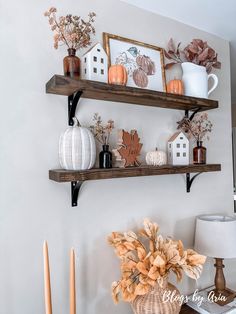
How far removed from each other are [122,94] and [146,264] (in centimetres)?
74

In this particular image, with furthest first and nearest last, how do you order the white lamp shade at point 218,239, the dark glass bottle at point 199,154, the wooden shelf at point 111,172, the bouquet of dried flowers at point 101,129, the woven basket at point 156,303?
the dark glass bottle at point 199,154, the white lamp shade at point 218,239, the bouquet of dried flowers at point 101,129, the woven basket at point 156,303, the wooden shelf at point 111,172

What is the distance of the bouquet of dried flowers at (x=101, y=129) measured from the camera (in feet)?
3.91

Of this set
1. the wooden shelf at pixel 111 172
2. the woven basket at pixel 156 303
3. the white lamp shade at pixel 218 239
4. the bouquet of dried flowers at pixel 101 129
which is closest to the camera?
the wooden shelf at pixel 111 172

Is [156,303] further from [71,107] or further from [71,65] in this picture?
[71,65]

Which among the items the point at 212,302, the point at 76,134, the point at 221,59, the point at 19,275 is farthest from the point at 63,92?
the point at 212,302

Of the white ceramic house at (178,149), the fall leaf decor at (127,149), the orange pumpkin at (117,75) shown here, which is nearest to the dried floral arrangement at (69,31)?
the orange pumpkin at (117,75)

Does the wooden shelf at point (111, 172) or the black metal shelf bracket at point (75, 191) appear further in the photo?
the black metal shelf bracket at point (75, 191)

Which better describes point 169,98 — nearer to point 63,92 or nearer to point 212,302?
point 63,92

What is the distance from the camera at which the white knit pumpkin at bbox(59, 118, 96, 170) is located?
3.31 ft

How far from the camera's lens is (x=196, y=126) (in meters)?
1.50

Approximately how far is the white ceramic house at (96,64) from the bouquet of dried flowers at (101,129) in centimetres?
18

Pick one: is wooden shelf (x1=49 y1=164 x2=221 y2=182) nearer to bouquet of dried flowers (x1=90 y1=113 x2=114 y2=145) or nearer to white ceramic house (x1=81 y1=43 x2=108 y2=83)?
bouquet of dried flowers (x1=90 y1=113 x2=114 y2=145)

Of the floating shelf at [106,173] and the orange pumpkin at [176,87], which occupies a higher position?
the orange pumpkin at [176,87]

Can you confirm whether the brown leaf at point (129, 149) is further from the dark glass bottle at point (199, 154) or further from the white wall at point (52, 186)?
the dark glass bottle at point (199, 154)
